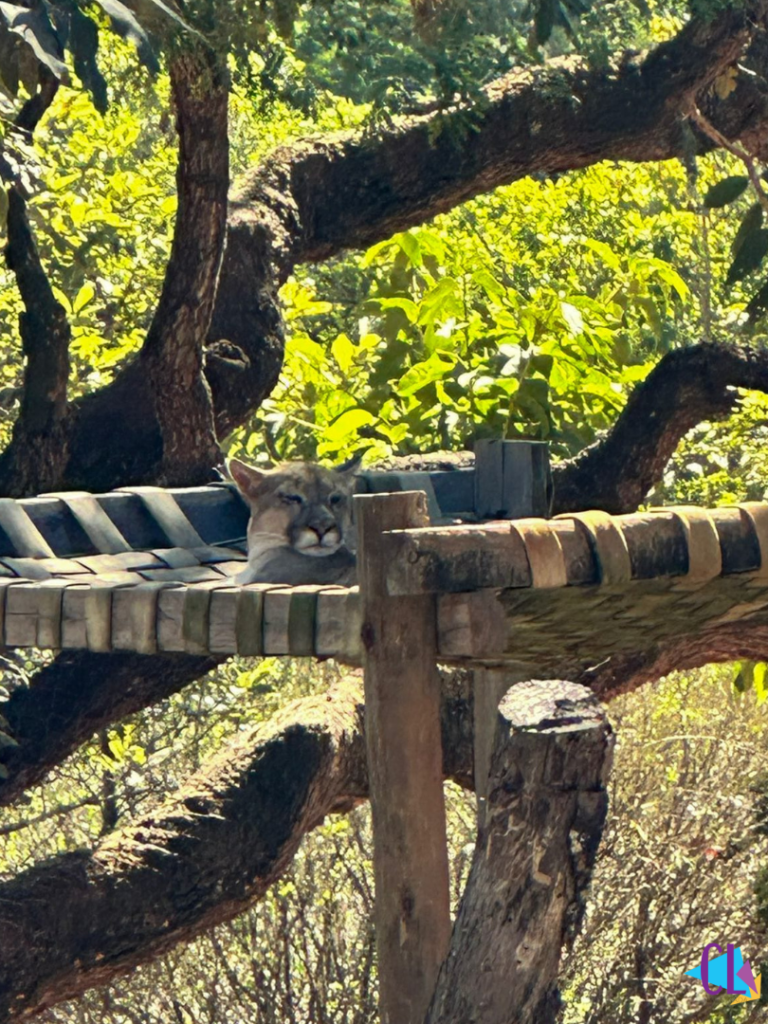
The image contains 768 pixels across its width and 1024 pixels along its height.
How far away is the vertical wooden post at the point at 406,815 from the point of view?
352 centimetres

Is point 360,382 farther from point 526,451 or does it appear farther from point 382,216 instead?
point 526,451

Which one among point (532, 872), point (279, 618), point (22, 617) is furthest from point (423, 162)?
point (532, 872)

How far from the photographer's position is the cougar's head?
5133mm

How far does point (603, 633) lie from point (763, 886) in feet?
4.83

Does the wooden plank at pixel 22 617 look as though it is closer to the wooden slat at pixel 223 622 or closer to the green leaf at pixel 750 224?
the wooden slat at pixel 223 622

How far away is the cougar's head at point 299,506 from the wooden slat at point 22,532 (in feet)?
2.22

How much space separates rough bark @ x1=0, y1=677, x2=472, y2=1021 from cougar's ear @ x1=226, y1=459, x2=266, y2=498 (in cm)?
86

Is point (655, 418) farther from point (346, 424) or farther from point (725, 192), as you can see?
point (346, 424)

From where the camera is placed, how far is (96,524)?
4.89 meters

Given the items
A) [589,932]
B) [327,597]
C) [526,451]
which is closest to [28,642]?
[327,597]

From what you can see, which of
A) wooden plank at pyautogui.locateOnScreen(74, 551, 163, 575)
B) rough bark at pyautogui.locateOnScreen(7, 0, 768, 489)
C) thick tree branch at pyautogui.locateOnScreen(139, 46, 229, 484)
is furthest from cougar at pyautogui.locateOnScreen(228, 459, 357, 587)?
rough bark at pyautogui.locateOnScreen(7, 0, 768, 489)

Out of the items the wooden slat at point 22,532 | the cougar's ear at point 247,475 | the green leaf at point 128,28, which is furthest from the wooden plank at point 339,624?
the cougar's ear at point 247,475

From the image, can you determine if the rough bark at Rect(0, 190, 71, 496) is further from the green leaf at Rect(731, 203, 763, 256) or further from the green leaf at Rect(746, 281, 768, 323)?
the green leaf at Rect(731, 203, 763, 256)

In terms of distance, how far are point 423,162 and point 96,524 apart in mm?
2810
